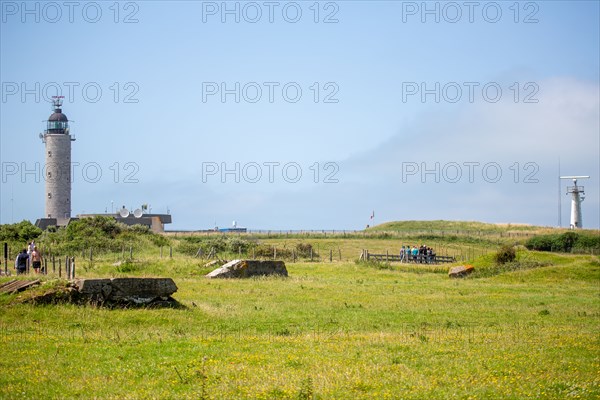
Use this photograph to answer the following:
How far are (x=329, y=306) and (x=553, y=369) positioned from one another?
46.6 feet

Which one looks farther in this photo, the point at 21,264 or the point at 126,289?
the point at 21,264

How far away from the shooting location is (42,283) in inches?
1017

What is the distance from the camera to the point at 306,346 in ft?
59.2

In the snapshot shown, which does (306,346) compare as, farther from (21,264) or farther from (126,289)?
(21,264)

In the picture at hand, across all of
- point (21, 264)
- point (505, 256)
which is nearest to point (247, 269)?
point (21, 264)

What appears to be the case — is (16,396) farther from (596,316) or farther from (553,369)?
(596,316)

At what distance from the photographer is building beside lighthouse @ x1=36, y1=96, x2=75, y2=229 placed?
4333 inches

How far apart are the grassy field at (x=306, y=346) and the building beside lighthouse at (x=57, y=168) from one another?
79.6m

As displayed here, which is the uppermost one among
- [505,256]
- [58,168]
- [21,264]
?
[58,168]

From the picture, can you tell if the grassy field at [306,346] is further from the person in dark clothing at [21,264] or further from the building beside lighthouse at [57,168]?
the building beside lighthouse at [57,168]

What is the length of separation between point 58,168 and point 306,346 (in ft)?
329

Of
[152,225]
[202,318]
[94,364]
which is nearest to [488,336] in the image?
[202,318]

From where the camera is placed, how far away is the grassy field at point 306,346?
13875 mm

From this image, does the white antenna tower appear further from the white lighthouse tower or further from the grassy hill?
the white lighthouse tower
